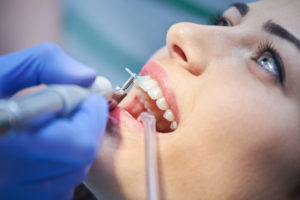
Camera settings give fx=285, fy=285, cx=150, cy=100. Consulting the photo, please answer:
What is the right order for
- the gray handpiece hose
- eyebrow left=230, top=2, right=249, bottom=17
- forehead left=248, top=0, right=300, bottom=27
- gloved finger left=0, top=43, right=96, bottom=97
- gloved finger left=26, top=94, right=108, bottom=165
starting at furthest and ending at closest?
eyebrow left=230, top=2, right=249, bottom=17
forehead left=248, top=0, right=300, bottom=27
gloved finger left=0, top=43, right=96, bottom=97
gloved finger left=26, top=94, right=108, bottom=165
the gray handpiece hose

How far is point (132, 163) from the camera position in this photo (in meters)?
0.80

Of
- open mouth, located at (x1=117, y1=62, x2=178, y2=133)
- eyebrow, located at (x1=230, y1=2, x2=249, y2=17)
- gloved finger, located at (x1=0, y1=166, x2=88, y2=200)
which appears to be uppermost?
eyebrow, located at (x1=230, y1=2, x2=249, y2=17)

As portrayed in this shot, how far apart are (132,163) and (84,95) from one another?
0.87ft

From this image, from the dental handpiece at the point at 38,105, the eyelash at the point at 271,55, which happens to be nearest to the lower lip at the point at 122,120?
the dental handpiece at the point at 38,105

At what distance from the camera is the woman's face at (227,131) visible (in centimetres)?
80

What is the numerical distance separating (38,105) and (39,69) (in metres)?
0.34

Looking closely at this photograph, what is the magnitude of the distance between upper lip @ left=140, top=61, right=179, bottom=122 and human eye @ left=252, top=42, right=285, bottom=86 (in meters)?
0.28

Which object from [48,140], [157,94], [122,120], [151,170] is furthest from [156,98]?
[48,140]

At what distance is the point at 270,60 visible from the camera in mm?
892

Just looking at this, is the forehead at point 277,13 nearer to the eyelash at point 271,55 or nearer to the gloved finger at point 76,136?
the eyelash at point 271,55

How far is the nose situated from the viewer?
2.84ft

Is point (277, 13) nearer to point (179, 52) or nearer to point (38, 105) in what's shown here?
point (179, 52)

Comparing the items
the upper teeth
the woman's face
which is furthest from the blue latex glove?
the upper teeth

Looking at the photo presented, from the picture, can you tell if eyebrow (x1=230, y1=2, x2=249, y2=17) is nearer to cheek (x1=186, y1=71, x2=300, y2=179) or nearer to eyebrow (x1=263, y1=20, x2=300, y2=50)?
eyebrow (x1=263, y1=20, x2=300, y2=50)
